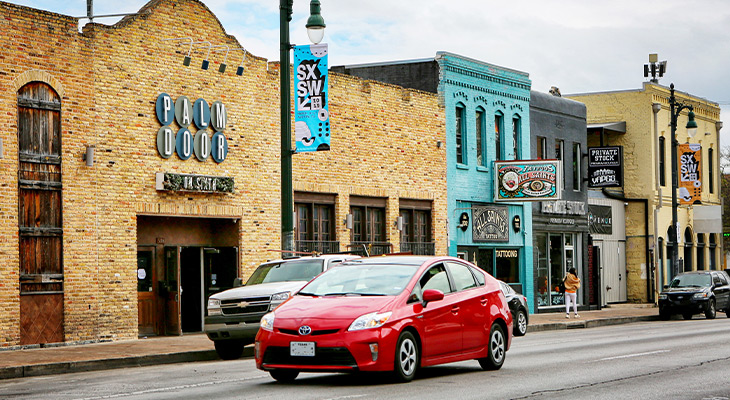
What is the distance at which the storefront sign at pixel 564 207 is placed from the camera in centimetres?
3927

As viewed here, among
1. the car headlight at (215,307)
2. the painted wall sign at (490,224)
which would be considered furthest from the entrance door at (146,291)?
the painted wall sign at (490,224)

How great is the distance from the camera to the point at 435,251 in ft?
109

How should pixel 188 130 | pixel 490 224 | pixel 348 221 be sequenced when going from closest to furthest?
pixel 188 130, pixel 348 221, pixel 490 224

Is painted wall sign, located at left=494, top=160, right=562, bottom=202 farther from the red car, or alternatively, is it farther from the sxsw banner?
the red car

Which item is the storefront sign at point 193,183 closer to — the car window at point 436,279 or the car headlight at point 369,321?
the car window at point 436,279

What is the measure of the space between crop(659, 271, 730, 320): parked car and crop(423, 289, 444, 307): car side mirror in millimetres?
23699

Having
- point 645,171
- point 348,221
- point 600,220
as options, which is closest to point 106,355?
point 348,221

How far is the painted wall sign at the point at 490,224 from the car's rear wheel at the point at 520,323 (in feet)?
29.0

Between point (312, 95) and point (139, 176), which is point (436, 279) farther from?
point (139, 176)

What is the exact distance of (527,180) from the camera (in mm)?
35188

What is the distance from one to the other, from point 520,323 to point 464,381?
43.5 ft

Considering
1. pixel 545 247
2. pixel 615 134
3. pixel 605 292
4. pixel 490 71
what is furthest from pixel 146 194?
pixel 615 134

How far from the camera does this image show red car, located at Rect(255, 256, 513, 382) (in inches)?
474

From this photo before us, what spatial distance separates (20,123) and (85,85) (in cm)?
175
